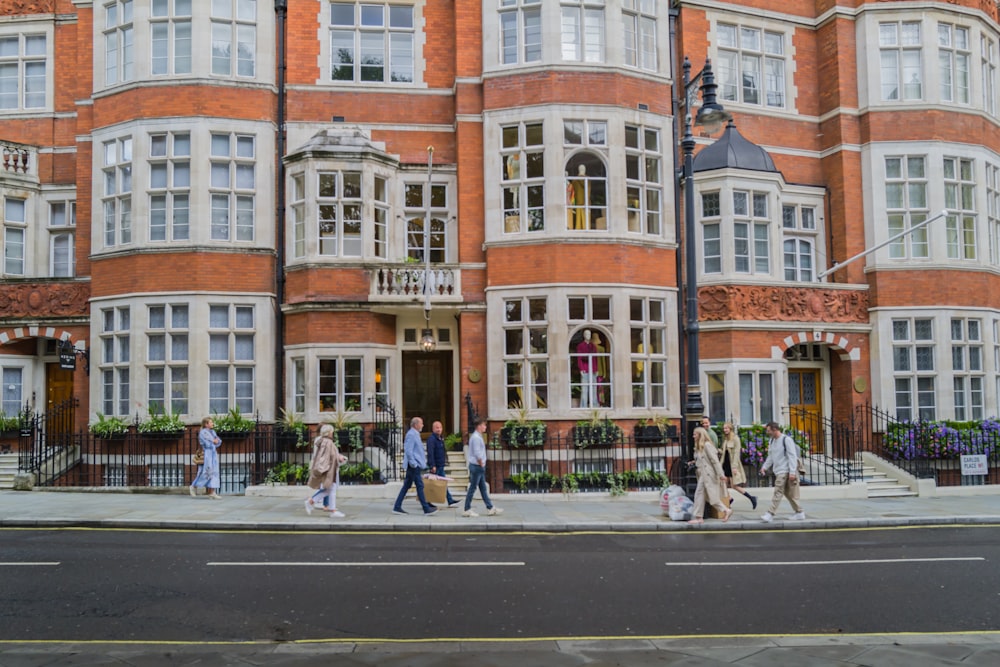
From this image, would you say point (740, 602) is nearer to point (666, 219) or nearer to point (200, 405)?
point (666, 219)

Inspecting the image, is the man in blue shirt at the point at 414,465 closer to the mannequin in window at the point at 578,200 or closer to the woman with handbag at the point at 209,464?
the woman with handbag at the point at 209,464

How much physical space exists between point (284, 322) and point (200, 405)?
2.75 m

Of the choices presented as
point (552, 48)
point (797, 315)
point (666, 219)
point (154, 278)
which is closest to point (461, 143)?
point (552, 48)

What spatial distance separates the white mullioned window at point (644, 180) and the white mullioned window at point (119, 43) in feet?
39.8

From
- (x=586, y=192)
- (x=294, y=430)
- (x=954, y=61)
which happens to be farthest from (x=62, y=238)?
(x=954, y=61)

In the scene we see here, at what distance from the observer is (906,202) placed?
22359 millimetres

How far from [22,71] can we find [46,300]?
6466mm

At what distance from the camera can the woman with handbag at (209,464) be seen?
1761 cm

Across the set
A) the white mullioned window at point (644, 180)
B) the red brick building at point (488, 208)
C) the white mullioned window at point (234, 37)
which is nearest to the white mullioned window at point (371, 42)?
the red brick building at point (488, 208)

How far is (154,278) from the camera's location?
19922mm

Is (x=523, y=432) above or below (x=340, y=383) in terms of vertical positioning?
below

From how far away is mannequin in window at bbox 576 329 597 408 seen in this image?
19406mm

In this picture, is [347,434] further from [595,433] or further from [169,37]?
[169,37]

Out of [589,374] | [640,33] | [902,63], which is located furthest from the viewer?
[902,63]
